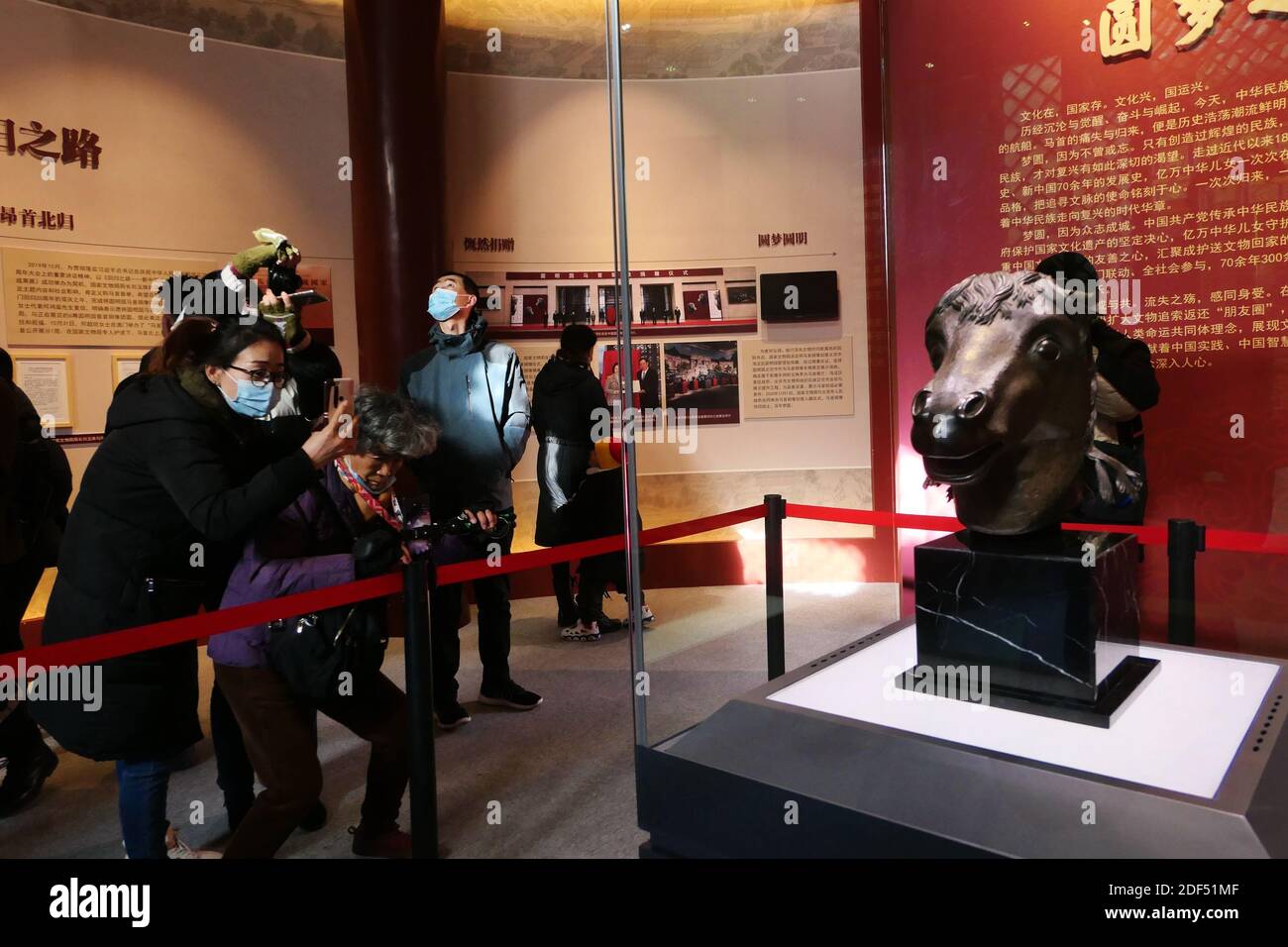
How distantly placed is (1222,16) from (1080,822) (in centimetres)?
238

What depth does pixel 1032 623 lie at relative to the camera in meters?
2.16

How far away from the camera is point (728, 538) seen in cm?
376

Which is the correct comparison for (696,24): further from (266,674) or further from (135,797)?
(135,797)

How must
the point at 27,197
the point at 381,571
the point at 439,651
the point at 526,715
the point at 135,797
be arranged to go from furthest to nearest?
1. the point at 27,197
2. the point at 526,715
3. the point at 439,651
4. the point at 381,571
5. the point at 135,797

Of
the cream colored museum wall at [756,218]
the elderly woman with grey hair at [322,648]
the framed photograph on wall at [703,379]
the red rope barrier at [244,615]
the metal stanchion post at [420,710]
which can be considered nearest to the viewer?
the red rope barrier at [244,615]

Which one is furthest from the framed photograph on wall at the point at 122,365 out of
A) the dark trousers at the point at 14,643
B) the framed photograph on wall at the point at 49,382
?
the dark trousers at the point at 14,643

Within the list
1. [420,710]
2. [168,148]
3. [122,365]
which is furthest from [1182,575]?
[168,148]

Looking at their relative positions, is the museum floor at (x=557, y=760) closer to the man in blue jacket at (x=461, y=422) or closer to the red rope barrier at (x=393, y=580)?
the red rope barrier at (x=393, y=580)

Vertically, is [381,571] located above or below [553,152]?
below

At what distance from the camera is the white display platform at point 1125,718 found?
1854 mm

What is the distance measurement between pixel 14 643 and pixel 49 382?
2008 mm

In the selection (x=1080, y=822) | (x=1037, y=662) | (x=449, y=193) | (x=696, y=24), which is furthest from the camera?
(x=449, y=193)

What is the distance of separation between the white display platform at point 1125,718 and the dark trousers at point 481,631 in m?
1.64

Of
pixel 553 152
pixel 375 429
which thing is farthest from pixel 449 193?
pixel 375 429
